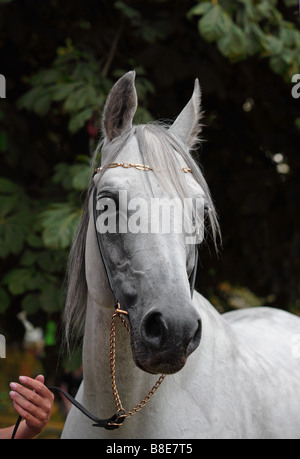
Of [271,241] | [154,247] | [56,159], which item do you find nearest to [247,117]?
[271,241]

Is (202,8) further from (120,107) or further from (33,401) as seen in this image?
(33,401)

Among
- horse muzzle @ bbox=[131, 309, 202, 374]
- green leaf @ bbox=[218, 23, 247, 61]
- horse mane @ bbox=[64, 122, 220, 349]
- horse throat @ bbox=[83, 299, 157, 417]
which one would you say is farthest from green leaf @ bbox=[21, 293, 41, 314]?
horse muzzle @ bbox=[131, 309, 202, 374]

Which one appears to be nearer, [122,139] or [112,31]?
[122,139]

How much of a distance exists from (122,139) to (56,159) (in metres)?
2.95

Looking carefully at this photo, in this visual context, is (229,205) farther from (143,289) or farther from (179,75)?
(143,289)

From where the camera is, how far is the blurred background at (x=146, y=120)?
366cm

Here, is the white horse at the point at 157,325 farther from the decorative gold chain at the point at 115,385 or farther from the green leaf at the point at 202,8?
the green leaf at the point at 202,8

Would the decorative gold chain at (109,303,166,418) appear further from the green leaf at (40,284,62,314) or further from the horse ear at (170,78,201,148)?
the green leaf at (40,284,62,314)

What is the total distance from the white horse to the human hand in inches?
8.7

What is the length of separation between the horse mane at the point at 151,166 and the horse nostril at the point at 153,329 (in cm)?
40

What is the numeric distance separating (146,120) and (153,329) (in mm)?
2182

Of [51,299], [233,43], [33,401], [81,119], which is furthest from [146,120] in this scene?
[33,401]

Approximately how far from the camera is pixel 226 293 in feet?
18.3

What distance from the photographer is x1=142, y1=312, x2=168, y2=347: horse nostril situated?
59.8 inches
